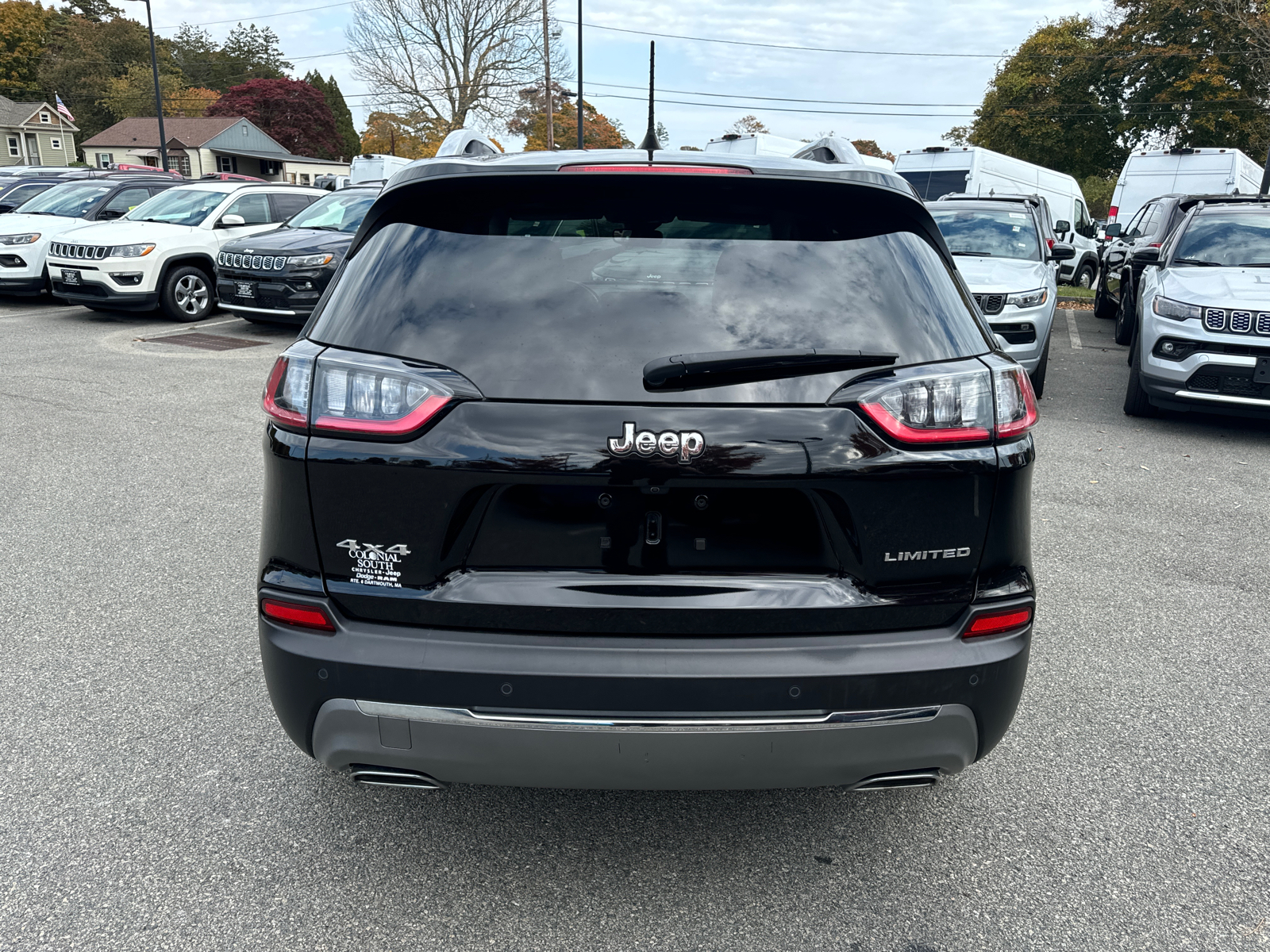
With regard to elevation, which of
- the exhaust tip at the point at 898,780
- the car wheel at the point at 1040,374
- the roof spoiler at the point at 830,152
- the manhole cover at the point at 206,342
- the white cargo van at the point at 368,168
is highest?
the white cargo van at the point at 368,168

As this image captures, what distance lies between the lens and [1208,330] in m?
7.27

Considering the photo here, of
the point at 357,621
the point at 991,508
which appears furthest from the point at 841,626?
the point at 357,621

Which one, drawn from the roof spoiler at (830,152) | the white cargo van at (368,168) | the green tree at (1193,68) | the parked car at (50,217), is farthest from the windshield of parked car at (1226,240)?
the green tree at (1193,68)

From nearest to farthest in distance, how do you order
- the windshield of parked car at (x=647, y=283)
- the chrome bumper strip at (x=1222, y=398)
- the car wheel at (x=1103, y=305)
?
1. the windshield of parked car at (x=647, y=283)
2. the chrome bumper strip at (x=1222, y=398)
3. the car wheel at (x=1103, y=305)

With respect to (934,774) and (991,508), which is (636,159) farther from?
(934,774)

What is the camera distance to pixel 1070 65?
48.9 meters

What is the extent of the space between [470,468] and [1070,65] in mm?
56199

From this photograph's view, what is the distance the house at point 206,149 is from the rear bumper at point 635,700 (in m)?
79.9

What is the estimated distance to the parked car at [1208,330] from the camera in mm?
7094

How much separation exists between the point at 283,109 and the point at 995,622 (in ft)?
323

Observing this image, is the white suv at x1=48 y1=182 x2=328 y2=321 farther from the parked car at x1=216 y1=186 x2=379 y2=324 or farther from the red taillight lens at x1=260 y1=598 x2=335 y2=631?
the red taillight lens at x1=260 y1=598 x2=335 y2=631

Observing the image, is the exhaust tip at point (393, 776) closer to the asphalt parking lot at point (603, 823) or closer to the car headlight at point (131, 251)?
the asphalt parking lot at point (603, 823)

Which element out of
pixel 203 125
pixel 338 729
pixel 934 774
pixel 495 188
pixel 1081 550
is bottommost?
pixel 1081 550

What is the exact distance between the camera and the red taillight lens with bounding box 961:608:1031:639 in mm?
2133
